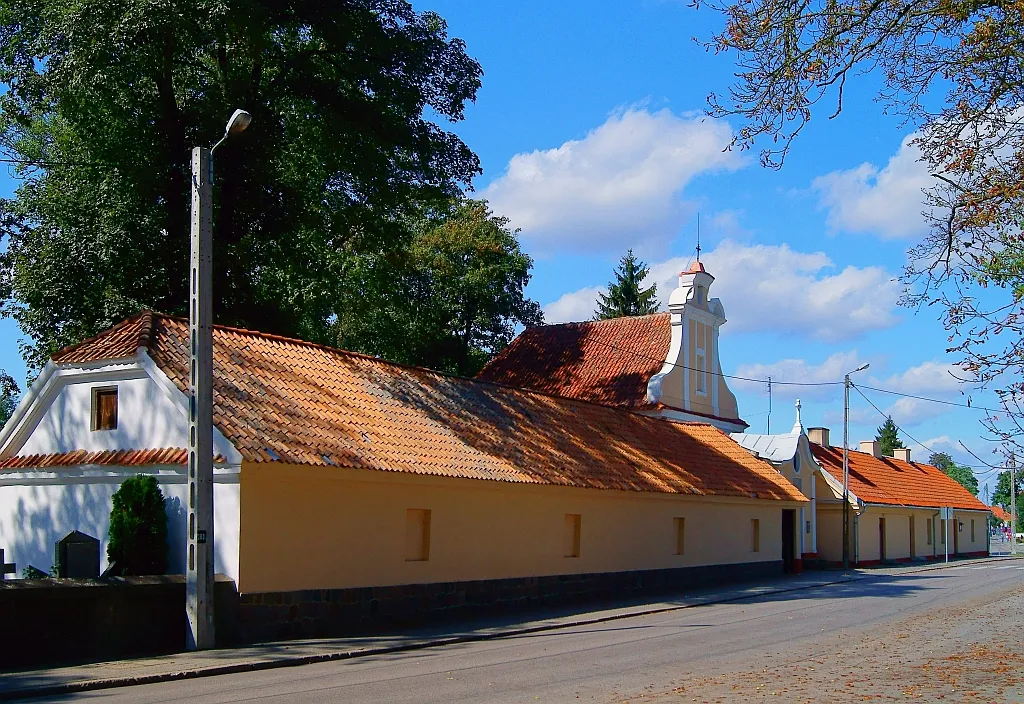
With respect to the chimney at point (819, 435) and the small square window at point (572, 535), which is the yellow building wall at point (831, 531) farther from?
the small square window at point (572, 535)

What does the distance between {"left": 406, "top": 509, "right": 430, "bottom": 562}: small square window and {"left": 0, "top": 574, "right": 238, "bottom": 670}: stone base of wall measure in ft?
15.1

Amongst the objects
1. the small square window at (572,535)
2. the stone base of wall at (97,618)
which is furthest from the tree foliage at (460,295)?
the stone base of wall at (97,618)

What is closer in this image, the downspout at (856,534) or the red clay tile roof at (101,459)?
the red clay tile roof at (101,459)

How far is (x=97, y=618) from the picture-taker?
14383 millimetres

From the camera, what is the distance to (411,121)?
30.3 m

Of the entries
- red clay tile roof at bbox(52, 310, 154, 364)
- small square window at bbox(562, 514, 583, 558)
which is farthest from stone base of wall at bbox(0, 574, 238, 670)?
small square window at bbox(562, 514, 583, 558)

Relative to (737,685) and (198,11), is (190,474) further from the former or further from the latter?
(198,11)

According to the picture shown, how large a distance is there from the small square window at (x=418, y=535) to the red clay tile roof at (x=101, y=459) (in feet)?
15.7

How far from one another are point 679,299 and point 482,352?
14.5 meters

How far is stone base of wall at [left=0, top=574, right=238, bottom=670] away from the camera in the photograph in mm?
13438

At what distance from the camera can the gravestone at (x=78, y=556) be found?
1677cm

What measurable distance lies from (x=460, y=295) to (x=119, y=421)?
3499cm

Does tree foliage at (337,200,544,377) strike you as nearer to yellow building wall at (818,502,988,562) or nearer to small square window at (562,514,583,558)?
yellow building wall at (818,502,988,562)

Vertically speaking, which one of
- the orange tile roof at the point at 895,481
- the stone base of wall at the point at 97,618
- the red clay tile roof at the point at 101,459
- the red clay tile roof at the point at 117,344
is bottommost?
the orange tile roof at the point at 895,481
